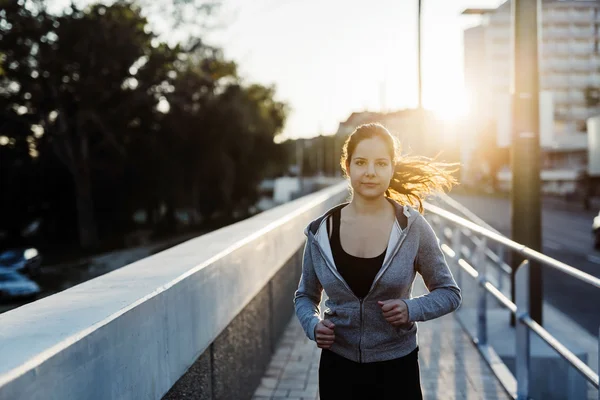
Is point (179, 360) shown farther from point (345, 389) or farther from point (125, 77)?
point (125, 77)

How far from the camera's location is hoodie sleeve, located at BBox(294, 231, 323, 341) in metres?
2.94

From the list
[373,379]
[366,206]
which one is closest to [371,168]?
[366,206]

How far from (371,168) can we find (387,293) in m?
0.47

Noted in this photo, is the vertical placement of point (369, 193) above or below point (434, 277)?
above

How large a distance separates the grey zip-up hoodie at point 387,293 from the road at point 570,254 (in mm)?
1587

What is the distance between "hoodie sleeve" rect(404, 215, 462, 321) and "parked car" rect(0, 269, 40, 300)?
2898cm

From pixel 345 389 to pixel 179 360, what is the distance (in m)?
0.69

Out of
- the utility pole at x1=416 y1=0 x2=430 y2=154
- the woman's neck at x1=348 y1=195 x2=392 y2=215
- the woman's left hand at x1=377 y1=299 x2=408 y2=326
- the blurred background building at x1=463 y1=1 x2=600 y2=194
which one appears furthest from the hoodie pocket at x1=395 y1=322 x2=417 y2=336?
the blurred background building at x1=463 y1=1 x2=600 y2=194

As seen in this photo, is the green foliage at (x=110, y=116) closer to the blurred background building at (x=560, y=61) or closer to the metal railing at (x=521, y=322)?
the metal railing at (x=521, y=322)

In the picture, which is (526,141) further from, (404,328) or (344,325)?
(344,325)

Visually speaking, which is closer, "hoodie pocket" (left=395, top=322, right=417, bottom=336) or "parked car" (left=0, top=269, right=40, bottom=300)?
"hoodie pocket" (left=395, top=322, right=417, bottom=336)

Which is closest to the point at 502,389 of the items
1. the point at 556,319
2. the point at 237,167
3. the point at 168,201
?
the point at 556,319

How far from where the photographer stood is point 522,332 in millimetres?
5148

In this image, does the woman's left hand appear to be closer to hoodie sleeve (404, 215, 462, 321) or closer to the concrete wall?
hoodie sleeve (404, 215, 462, 321)
